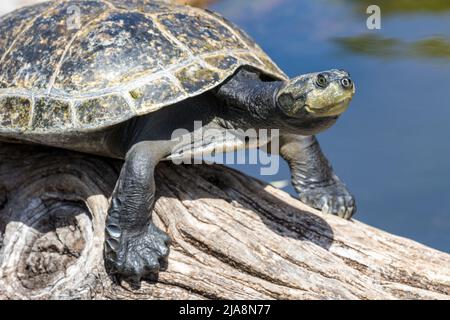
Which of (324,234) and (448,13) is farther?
(448,13)

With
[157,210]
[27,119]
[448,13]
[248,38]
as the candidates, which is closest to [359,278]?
[157,210]

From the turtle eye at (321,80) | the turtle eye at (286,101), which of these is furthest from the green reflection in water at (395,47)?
the turtle eye at (321,80)

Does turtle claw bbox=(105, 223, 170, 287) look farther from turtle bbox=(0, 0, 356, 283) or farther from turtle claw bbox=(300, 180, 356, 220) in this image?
turtle claw bbox=(300, 180, 356, 220)

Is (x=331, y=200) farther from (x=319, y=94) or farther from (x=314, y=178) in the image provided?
(x=319, y=94)

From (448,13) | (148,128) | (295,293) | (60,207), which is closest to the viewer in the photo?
(295,293)

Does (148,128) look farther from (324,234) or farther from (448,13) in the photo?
(448,13)
